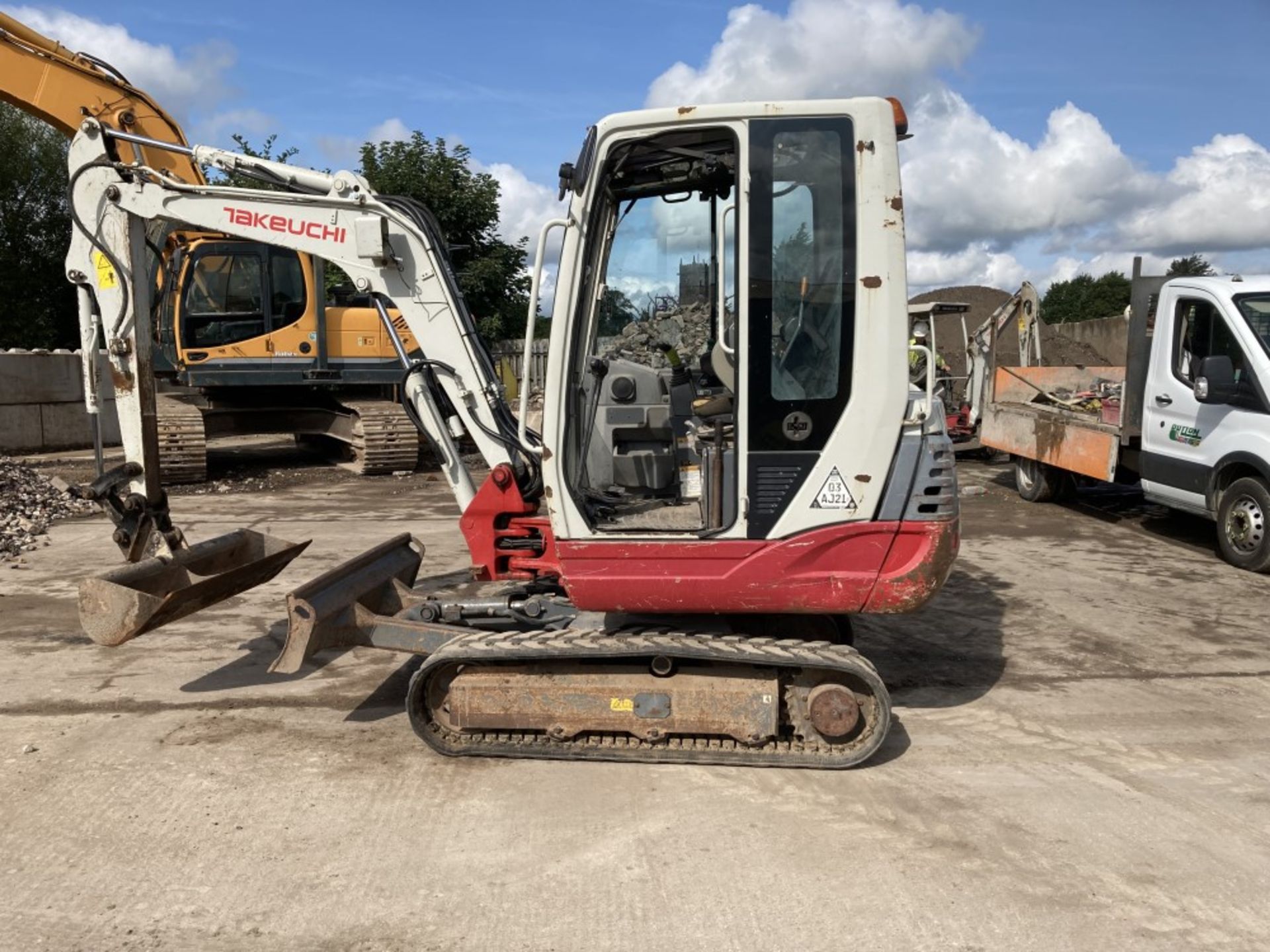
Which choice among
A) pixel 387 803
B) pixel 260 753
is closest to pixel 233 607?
pixel 260 753

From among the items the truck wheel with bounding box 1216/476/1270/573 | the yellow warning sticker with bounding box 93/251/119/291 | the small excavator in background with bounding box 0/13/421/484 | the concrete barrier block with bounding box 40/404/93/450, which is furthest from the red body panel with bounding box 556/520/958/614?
the concrete barrier block with bounding box 40/404/93/450

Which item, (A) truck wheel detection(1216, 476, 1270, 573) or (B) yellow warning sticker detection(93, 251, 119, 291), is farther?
(A) truck wheel detection(1216, 476, 1270, 573)

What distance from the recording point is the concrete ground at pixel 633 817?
10.0 feet

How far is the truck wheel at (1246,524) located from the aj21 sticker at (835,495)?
5.21 meters

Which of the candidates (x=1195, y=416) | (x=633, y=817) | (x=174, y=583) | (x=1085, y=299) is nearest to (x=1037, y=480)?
(x=1195, y=416)

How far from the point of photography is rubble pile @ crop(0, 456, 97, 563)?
8.60 meters

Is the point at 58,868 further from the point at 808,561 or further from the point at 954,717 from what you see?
the point at 954,717

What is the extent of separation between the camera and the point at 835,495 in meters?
3.92

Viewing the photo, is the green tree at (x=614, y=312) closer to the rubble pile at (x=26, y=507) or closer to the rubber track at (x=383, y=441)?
the rubble pile at (x=26, y=507)

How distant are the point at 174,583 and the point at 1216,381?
7.49m

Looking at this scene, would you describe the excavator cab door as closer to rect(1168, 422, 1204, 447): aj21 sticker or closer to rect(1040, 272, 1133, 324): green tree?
rect(1168, 422, 1204, 447): aj21 sticker

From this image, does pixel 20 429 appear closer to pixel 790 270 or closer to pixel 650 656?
pixel 650 656

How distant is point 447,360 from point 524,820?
2.34 metres

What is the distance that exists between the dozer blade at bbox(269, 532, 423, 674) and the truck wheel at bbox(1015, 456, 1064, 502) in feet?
26.3
